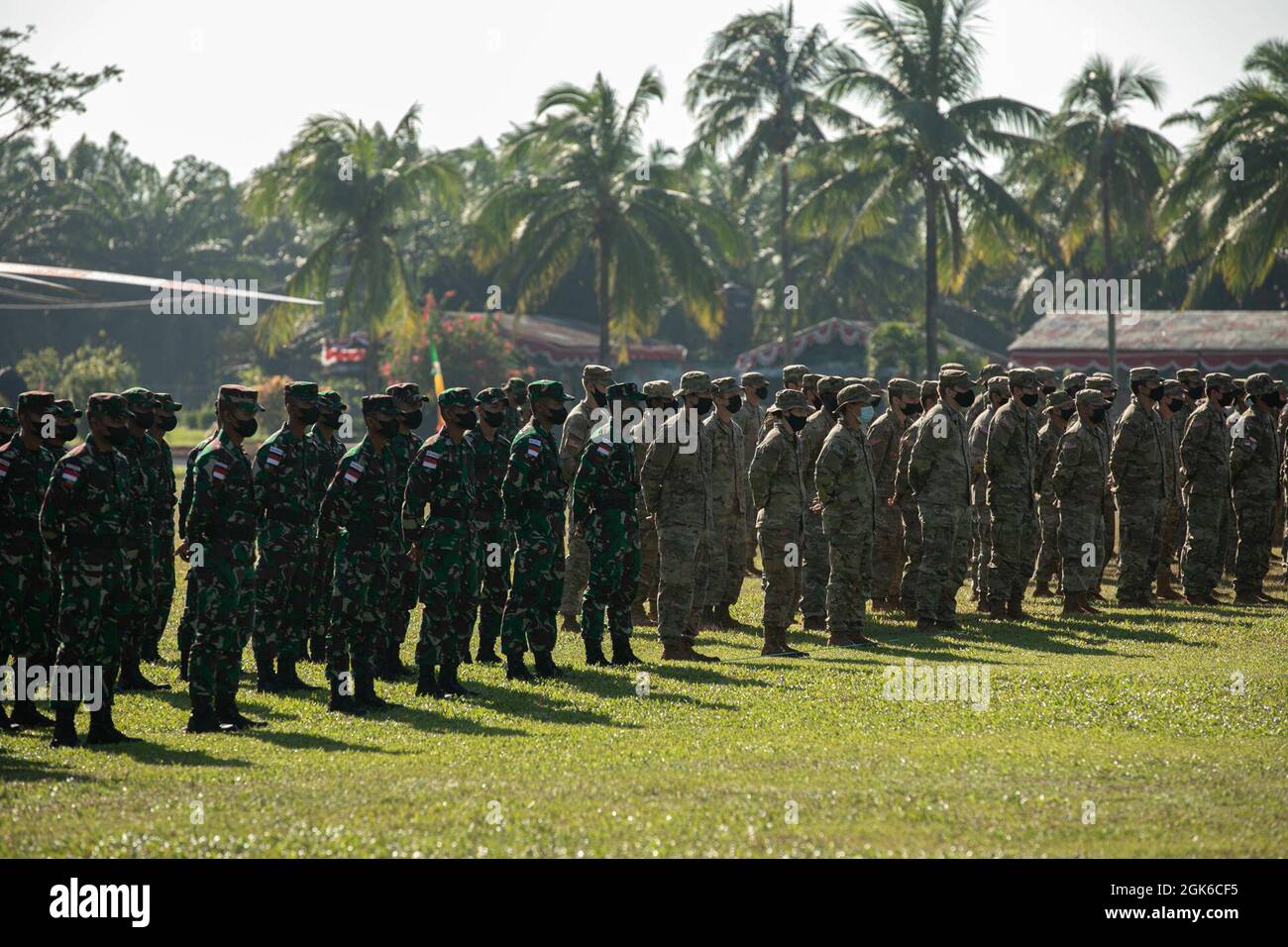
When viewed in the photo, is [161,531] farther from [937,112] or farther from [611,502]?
[937,112]

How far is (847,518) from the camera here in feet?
48.0

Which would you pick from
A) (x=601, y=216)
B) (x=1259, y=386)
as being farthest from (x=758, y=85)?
(x=1259, y=386)

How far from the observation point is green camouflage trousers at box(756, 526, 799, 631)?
14016 mm

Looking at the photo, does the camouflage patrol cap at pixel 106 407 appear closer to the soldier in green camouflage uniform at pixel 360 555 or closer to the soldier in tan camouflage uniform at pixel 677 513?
the soldier in green camouflage uniform at pixel 360 555

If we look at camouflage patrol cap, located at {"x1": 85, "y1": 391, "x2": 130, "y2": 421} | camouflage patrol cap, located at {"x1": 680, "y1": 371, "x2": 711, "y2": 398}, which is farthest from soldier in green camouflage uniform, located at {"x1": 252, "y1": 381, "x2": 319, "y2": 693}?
camouflage patrol cap, located at {"x1": 680, "y1": 371, "x2": 711, "y2": 398}

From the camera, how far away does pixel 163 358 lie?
78750 mm

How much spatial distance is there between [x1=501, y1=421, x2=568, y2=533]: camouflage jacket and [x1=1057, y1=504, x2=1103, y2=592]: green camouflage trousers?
645 cm

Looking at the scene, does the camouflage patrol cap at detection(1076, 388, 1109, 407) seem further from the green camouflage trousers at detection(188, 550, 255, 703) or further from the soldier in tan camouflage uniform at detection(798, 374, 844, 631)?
the green camouflage trousers at detection(188, 550, 255, 703)

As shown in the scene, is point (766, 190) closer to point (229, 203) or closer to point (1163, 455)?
point (229, 203)

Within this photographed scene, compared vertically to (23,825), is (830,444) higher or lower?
higher

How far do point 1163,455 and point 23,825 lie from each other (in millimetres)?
13028

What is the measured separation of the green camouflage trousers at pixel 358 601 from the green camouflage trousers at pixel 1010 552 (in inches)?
291

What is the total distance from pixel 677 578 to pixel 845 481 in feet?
6.80
